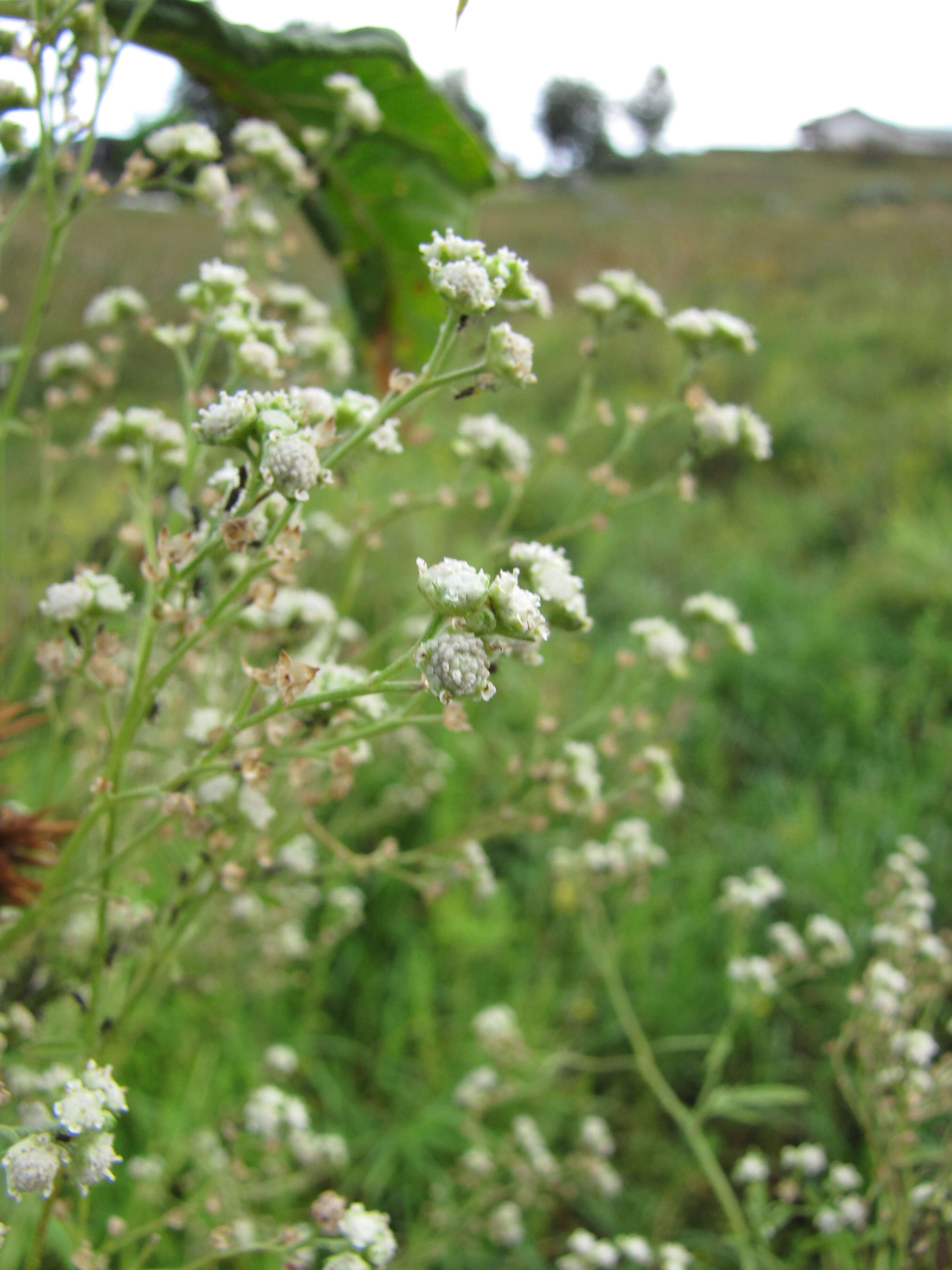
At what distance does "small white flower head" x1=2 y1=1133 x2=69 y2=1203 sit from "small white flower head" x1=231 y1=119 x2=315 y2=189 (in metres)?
1.09

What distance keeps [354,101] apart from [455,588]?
931mm

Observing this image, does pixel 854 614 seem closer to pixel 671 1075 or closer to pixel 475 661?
pixel 671 1075

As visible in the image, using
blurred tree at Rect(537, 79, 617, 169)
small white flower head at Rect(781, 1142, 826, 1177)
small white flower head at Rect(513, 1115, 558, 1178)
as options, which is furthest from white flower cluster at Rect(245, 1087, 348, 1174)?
blurred tree at Rect(537, 79, 617, 169)

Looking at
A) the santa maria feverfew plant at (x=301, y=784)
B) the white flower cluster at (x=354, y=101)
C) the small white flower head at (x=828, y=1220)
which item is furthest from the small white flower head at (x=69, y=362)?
the small white flower head at (x=828, y=1220)

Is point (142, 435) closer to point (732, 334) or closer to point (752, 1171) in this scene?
point (732, 334)

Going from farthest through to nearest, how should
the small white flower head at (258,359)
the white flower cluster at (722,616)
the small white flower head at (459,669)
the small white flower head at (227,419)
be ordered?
the white flower cluster at (722,616), the small white flower head at (258,359), the small white flower head at (227,419), the small white flower head at (459,669)

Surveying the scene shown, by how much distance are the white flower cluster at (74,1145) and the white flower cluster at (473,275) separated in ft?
1.81

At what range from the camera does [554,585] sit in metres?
0.76

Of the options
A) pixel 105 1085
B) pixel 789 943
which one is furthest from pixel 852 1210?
pixel 105 1085

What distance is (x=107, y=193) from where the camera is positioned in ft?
2.96

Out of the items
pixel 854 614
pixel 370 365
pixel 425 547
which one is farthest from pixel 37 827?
pixel 854 614

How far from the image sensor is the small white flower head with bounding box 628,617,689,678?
1.23 meters

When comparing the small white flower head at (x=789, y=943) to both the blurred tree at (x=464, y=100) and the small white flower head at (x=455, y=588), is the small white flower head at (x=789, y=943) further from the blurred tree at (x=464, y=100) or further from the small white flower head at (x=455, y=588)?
the blurred tree at (x=464, y=100)

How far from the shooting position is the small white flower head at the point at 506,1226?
4.69 feet
